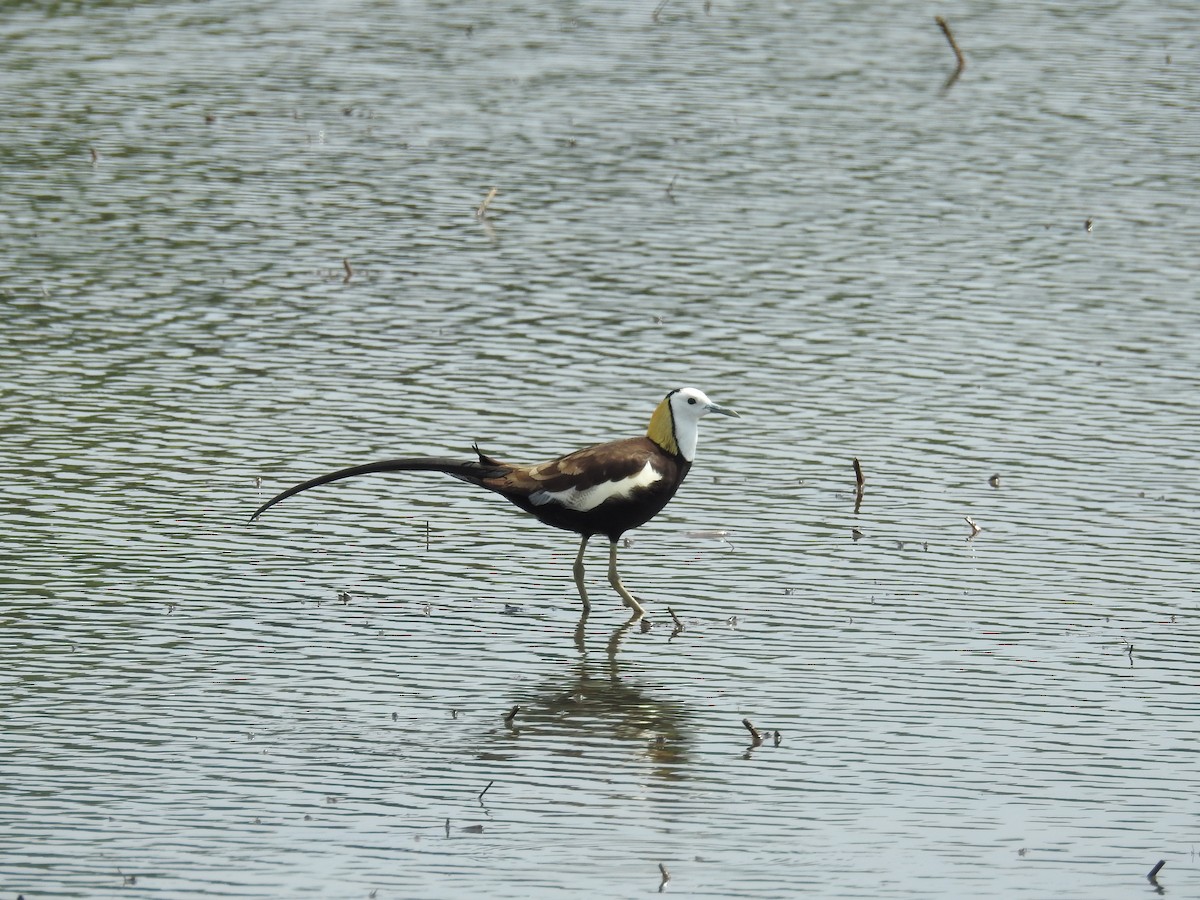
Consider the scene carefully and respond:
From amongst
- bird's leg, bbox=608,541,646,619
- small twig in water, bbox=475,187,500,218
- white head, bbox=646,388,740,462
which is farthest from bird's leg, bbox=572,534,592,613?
small twig in water, bbox=475,187,500,218

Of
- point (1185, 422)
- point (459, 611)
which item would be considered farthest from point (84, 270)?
point (1185, 422)

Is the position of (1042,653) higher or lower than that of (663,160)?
higher

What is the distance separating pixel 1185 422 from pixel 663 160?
7729mm

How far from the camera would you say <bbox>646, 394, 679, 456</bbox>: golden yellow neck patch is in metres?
11.7

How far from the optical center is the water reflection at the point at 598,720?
9.58 meters

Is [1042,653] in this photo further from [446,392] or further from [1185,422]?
[446,392]

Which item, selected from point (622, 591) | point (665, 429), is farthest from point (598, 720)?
point (665, 429)

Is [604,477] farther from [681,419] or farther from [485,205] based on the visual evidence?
[485,205]

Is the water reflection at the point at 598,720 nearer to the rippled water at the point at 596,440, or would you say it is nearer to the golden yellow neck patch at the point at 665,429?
the rippled water at the point at 596,440

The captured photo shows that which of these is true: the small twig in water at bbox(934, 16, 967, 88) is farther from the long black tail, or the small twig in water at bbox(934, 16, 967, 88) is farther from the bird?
the long black tail

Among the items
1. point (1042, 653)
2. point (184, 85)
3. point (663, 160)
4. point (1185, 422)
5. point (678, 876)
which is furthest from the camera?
point (184, 85)

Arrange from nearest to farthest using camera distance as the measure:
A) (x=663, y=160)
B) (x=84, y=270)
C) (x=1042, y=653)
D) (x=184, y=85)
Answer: (x=1042, y=653)
(x=84, y=270)
(x=663, y=160)
(x=184, y=85)

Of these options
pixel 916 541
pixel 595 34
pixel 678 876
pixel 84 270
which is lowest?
pixel 595 34

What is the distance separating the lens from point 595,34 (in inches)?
1030
